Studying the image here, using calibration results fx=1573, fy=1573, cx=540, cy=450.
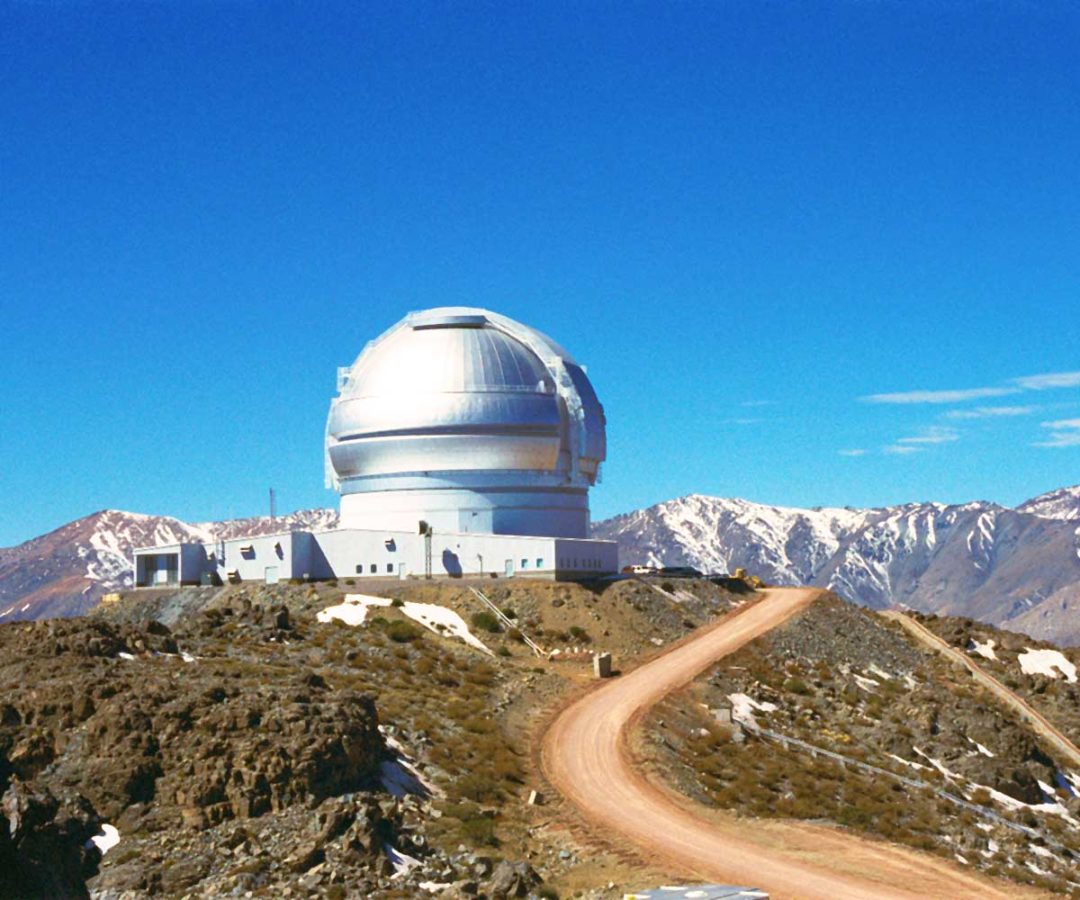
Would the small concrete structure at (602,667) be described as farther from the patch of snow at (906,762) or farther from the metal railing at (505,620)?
the patch of snow at (906,762)

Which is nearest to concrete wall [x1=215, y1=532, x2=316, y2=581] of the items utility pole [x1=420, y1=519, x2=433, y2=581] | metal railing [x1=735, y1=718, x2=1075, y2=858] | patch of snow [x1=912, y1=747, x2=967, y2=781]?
utility pole [x1=420, y1=519, x2=433, y2=581]

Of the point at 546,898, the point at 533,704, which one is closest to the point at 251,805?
the point at 546,898

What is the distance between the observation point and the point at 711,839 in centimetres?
3859

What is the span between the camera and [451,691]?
52875mm

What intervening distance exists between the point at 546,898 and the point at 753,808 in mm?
11698

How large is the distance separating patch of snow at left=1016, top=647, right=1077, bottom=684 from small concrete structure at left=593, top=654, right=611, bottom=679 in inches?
1032

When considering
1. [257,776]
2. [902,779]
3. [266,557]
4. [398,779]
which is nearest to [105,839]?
[257,776]

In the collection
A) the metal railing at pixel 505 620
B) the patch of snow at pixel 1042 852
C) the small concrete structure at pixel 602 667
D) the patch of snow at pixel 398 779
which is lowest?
the patch of snow at pixel 1042 852

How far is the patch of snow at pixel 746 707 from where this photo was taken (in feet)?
180

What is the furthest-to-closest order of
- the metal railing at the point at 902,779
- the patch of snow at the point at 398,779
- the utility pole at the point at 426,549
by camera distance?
the utility pole at the point at 426,549 → the metal railing at the point at 902,779 → the patch of snow at the point at 398,779

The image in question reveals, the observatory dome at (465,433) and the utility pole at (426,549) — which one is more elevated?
the observatory dome at (465,433)

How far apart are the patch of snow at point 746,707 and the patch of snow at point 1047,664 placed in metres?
23.4

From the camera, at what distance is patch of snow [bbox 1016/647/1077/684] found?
76.9 m

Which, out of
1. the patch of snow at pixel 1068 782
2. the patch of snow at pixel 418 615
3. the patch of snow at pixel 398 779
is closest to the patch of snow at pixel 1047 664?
the patch of snow at pixel 1068 782
